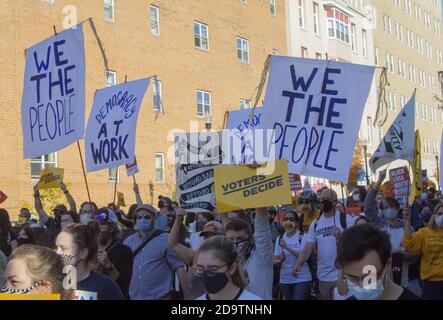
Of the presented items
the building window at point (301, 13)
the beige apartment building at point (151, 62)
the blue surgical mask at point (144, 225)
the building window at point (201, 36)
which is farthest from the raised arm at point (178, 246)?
the building window at point (301, 13)

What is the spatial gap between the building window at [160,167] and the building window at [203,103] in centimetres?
370

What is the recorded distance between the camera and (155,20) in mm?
28766

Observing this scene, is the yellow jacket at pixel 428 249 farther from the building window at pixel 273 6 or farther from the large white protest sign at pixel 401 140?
the building window at pixel 273 6

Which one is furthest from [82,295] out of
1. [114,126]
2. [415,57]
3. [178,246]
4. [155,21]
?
[415,57]

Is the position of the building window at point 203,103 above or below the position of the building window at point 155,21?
below

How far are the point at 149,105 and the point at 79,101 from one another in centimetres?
1954

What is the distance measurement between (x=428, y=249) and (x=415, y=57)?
200 ft

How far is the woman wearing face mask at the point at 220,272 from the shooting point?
→ 3.77 m

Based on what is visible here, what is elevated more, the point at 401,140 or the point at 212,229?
the point at 401,140

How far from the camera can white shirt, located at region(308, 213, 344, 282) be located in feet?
25.8

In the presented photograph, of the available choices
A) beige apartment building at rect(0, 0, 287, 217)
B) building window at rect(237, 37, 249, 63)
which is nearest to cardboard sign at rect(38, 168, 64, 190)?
beige apartment building at rect(0, 0, 287, 217)

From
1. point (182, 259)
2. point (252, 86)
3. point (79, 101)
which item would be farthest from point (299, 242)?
point (252, 86)

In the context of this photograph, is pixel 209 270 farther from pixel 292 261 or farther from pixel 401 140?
pixel 401 140

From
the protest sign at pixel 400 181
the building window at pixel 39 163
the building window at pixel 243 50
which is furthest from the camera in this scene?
the building window at pixel 243 50
